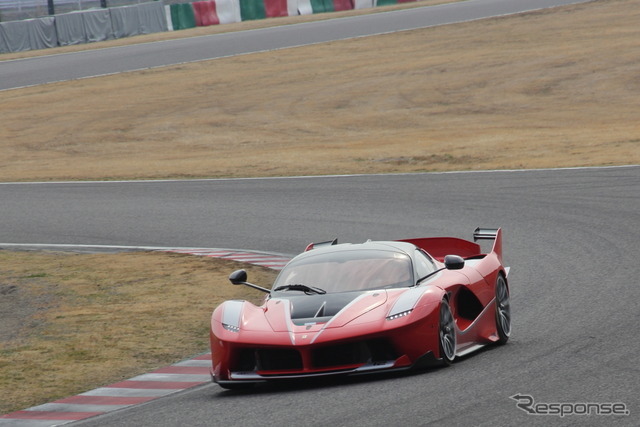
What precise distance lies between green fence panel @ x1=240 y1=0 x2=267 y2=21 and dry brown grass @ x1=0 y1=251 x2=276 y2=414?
43.5 m

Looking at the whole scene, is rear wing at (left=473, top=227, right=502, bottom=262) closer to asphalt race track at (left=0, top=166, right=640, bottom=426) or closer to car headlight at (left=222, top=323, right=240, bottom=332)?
asphalt race track at (left=0, top=166, right=640, bottom=426)

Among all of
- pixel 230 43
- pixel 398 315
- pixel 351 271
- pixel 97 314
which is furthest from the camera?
pixel 230 43

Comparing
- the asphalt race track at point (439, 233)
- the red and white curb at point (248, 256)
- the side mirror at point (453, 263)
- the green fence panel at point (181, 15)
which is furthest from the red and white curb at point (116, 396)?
the green fence panel at point (181, 15)

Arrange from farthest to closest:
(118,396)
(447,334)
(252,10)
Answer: (252,10) < (118,396) < (447,334)

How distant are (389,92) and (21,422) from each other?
98.0ft

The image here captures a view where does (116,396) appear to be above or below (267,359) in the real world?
below

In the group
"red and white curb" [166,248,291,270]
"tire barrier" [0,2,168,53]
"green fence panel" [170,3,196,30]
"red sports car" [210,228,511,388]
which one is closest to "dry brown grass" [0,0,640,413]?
"red and white curb" [166,248,291,270]

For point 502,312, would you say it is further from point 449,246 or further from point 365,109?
point 365,109

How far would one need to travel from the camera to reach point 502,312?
10.2 m

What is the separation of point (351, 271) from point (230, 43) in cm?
4152

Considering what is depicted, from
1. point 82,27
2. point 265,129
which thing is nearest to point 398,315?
point 265,129

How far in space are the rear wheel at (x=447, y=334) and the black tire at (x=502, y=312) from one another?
0.95m

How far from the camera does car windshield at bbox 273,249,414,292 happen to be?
9539 mm

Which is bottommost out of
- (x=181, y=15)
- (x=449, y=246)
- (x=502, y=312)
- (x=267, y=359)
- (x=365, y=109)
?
(x=365, y=109)
